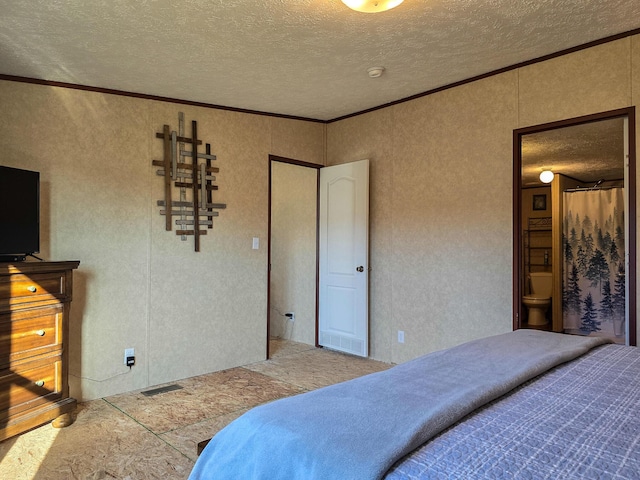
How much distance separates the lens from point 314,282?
16.8 ft

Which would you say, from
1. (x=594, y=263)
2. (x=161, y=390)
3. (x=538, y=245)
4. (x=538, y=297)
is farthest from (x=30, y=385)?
(x=538, y=245)

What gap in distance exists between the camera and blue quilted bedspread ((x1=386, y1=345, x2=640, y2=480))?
0.86 metres

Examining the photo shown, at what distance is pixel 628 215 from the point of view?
2.86 metres

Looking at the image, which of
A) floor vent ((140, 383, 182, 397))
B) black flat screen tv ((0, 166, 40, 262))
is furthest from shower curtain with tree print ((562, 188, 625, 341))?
black flat screen tv ((0, 166, 40, 262))

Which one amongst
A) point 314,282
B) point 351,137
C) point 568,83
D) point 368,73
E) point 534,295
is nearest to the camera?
point 568,83

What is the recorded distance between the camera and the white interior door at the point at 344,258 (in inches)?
176

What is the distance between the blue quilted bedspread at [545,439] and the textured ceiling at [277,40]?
212cm

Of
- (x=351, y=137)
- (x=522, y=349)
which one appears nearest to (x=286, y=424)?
(x=522, y=349)

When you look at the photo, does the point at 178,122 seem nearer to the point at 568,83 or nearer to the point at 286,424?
the point at 568,83

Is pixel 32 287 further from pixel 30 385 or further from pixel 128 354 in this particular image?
pixel 128 354

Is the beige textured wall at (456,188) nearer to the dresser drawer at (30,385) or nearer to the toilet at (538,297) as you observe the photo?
the toilet at (538,297)

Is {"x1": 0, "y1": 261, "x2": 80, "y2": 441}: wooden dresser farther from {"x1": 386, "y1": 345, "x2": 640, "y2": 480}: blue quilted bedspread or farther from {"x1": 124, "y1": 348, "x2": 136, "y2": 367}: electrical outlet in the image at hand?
{"x1": 386, "y1": 345, "x2": 640, "y2": 480}: blue quilted bedspread

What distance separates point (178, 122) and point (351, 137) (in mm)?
1830

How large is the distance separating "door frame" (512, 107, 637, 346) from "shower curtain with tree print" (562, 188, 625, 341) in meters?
2.61
